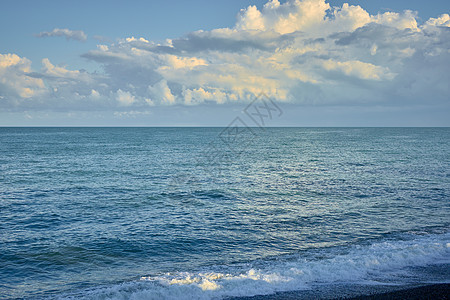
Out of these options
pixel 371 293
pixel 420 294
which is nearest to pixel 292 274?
pixel 371 293

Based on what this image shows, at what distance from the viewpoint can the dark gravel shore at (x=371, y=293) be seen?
1315 centimetres

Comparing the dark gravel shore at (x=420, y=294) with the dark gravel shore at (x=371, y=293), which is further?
the dark gravel shore at (x=371, y=293)

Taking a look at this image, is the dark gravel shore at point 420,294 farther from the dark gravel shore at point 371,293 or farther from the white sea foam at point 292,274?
the white sea foam at point 292,274

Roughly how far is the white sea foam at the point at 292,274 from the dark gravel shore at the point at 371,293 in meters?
0.63

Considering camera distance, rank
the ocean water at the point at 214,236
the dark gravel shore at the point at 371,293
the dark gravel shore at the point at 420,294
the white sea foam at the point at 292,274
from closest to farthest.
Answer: the dark gravel shore at the point at 420,294 → the dark gravel shore at the point at 371,293 → the white sea foam at the point at 292,274 → the ocean water at the point at 214,236

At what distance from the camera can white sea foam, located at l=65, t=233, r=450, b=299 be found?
575 inches

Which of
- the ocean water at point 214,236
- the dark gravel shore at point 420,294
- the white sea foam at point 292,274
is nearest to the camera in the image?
the dark gravel shore at point 420,294

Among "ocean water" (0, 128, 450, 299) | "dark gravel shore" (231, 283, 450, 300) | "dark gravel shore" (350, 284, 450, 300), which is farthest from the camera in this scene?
"ocean water" (0, 128, 450, 299)

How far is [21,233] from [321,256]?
21.3 m

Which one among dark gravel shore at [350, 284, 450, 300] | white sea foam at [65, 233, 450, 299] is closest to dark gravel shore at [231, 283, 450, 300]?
dark gravel shore at [350, 284, 450, 300]

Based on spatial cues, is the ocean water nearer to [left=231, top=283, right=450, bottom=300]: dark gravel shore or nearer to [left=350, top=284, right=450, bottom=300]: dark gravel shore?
[left=231, top=283, right=450, bottom=300]: dark gravel shore

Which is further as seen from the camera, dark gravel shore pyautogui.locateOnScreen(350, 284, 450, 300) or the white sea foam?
the white sea foam

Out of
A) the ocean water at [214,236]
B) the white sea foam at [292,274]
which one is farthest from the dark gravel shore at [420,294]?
the white sea foam at [292,274]

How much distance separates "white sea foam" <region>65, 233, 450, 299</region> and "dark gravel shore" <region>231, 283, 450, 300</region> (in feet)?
2.07
